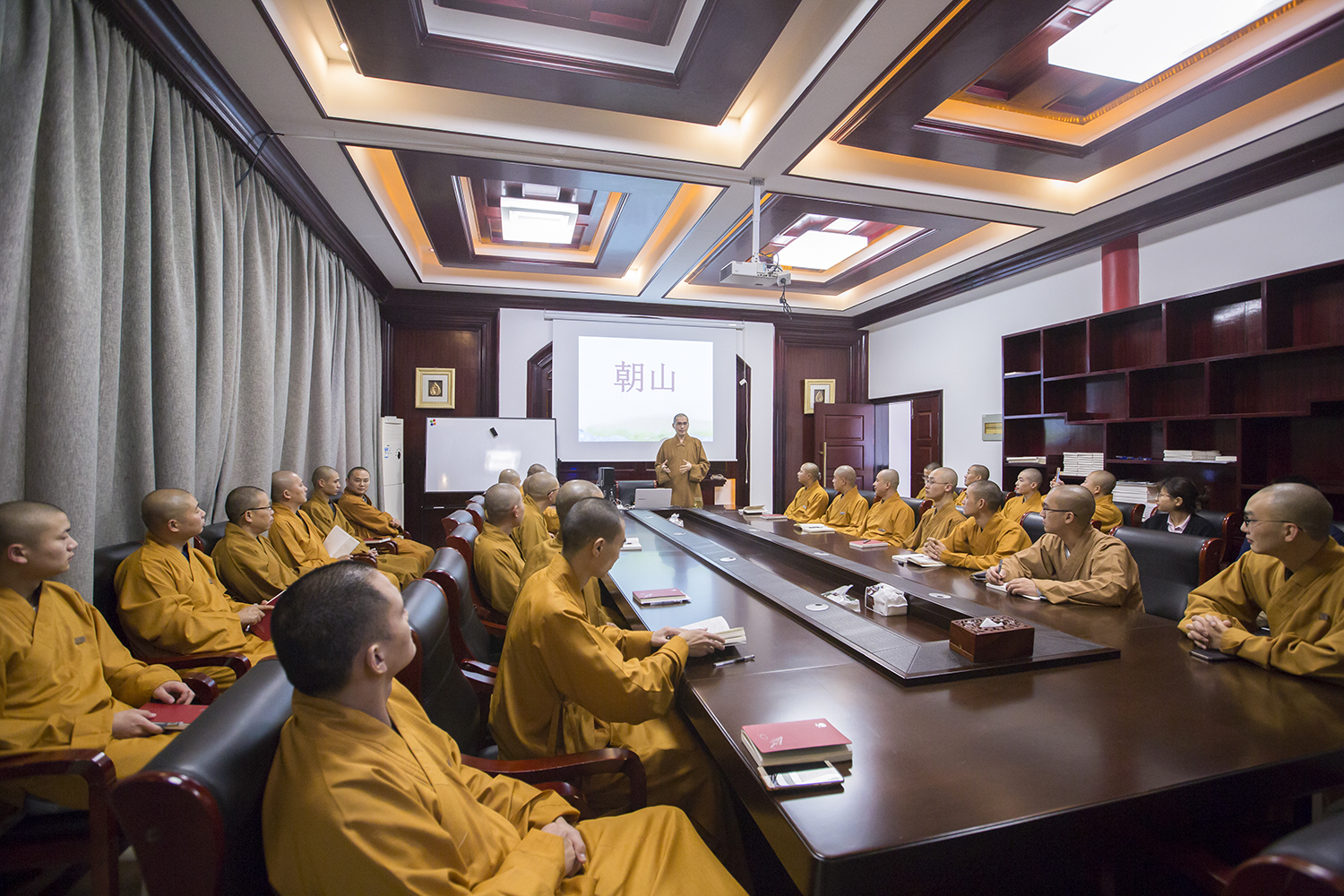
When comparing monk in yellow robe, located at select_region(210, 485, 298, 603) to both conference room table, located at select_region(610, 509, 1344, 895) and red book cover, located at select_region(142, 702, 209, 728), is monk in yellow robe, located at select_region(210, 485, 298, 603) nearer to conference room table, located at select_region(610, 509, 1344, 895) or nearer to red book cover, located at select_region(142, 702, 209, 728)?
red book cover, located at select_region(142, 702, 209, 728)

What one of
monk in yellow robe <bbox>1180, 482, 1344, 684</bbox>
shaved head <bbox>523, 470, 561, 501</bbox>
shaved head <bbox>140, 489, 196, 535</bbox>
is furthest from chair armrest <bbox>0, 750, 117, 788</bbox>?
monk in yellow robe <bbox>1180, 482, 1344, 684</bbox>

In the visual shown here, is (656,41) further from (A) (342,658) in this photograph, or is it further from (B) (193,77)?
(A) (342,658)

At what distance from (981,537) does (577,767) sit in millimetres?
2988


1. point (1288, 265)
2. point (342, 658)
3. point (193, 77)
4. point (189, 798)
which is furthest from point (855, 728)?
point (1288, 265)

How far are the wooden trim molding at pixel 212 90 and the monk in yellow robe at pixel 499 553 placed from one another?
225 centimetres

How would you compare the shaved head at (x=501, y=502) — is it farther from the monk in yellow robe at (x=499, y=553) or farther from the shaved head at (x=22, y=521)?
the shaved head at (x=22, y=521)

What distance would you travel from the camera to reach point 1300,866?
0.55 m

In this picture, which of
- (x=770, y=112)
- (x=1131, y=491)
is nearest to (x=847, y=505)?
(x=1131, y=491)

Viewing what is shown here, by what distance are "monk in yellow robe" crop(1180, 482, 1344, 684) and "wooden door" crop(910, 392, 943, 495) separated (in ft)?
17.1

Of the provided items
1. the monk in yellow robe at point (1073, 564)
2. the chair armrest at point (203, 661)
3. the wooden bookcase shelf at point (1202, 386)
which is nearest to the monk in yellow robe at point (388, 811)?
the chair armrest at point (203, 661)

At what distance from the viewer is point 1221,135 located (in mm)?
3500

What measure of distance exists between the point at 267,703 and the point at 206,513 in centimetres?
269

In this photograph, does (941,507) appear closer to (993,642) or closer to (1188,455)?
(1188,455)

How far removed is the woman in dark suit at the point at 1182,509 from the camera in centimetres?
368
